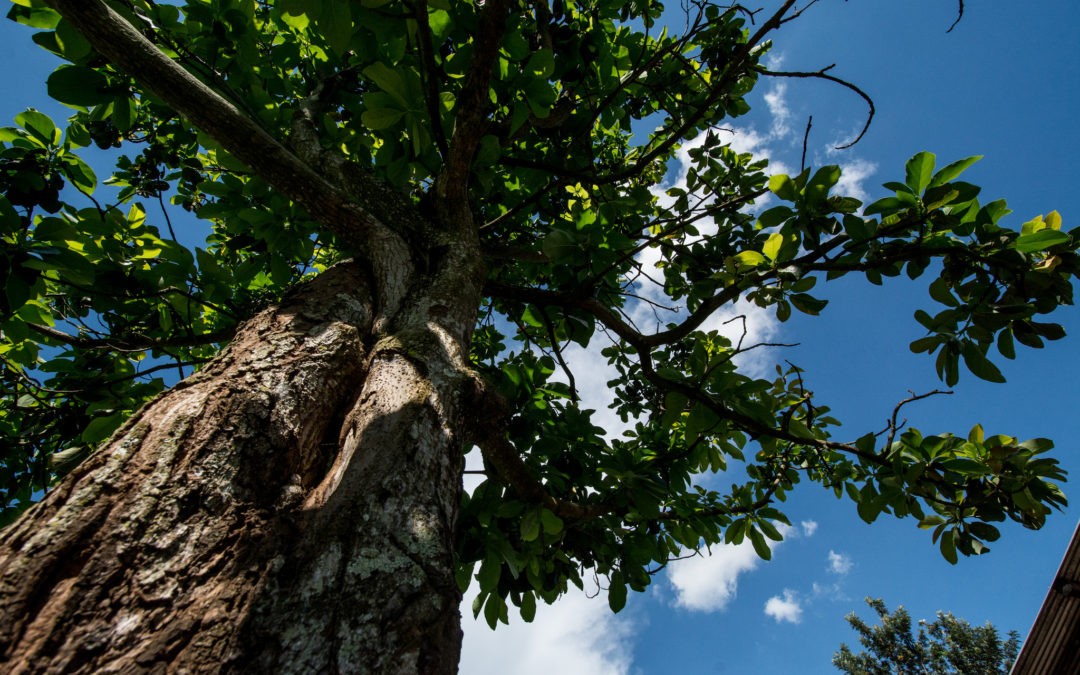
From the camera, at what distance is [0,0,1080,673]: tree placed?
74 cm

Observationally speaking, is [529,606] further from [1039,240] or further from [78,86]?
[78,86]

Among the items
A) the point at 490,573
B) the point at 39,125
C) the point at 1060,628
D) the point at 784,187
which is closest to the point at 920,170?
the point at 784,187

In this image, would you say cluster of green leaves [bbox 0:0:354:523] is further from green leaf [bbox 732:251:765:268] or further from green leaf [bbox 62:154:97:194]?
green leaf [bbox 732:251:765:268]

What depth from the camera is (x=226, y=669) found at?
64 cm

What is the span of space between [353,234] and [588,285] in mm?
1050

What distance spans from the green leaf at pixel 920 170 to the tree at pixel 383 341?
16 mm

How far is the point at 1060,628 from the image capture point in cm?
255

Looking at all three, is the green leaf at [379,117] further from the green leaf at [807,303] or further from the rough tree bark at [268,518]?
the green leaf at [807,303]

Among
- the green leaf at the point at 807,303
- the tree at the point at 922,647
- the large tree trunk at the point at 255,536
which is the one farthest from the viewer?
the tree at the point at 922,647

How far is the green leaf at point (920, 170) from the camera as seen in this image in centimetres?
166

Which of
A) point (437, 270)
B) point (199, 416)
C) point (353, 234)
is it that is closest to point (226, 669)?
point (199, 416)

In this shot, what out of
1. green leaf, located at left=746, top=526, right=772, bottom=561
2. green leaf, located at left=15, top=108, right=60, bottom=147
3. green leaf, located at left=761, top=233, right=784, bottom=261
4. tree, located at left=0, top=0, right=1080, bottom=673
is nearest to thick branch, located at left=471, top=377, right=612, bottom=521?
tree, located at left=0, top=0, right=1080, bottom=673

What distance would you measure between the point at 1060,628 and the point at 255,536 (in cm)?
387

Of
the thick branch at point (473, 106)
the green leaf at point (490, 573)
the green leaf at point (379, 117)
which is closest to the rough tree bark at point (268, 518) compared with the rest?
the green leaf at point (379, 117)
